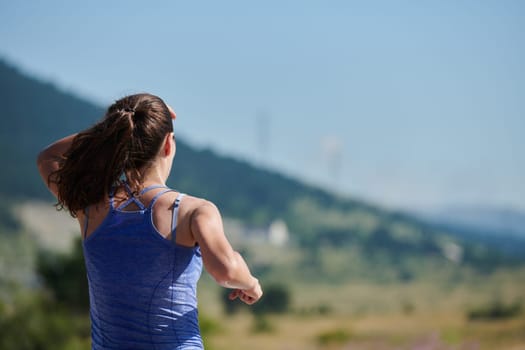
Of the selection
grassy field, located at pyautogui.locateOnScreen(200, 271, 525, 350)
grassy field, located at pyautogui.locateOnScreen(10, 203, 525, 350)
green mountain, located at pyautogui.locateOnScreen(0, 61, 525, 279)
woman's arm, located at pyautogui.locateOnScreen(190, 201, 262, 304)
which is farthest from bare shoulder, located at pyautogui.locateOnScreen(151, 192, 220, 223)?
green mountain, located at pyautogui.locateOnScreen(0, 61, 525, 279)

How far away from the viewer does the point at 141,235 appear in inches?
45.4

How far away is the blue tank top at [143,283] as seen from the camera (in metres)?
1.15

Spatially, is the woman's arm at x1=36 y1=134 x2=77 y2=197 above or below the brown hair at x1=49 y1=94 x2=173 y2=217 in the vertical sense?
below

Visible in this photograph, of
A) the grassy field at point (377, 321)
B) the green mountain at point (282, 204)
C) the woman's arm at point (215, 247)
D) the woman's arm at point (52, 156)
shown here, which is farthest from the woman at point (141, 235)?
the green mountain at point (282, 204)

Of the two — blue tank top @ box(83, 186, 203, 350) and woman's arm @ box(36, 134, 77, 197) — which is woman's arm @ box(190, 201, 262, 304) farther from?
woman's arm @ box(36, 134, 77, 197)

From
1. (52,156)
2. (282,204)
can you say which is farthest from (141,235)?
(282,204)

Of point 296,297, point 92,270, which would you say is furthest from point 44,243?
point 92,270

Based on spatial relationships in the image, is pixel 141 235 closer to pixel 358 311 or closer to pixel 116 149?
pixel 116 149

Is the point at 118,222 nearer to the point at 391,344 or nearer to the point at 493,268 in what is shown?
the point at 391,344

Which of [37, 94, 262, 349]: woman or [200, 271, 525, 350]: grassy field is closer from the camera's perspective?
[37, 94, 262, 349]: woman

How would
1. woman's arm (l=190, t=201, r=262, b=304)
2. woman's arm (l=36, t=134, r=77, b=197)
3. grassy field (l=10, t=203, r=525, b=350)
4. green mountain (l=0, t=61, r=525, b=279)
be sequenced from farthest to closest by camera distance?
green mountain (l=0, t=61, r=525, b=279)
grassy field (l=10, t=203, r=525, b=350)
woman's arm (l=36, t=134, r=77, b=197)
woman's arm (l=190, t=201, r=262, b=304)

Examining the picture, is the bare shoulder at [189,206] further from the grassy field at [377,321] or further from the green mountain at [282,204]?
the green mountain at [282,204]

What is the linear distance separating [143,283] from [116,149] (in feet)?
0.82

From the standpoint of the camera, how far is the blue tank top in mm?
1151
